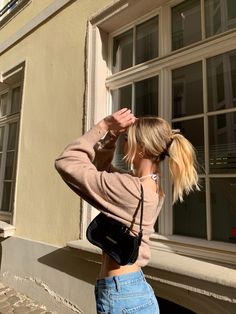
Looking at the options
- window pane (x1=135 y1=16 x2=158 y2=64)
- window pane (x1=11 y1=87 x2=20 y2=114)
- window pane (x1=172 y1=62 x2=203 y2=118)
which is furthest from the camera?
window pane (x1=11 y1=87 x2=20 y2=114)

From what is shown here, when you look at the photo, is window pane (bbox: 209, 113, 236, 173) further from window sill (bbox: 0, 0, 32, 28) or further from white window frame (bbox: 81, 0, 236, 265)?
window sill (bbox: 0, 0, 32, 28)

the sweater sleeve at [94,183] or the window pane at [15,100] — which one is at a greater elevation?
the window pane at [15,100]

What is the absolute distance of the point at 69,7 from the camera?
404 centimetres

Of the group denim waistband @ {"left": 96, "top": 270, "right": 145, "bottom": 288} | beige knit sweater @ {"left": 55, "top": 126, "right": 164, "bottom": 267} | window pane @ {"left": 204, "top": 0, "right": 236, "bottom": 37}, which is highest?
window pane @ {"left": 204, "top": 0, "right": 236, "bottom": 37}

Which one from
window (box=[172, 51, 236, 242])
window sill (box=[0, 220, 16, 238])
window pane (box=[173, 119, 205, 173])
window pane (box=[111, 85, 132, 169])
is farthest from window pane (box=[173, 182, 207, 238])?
window sill (box=[0, 220, 16, 238])

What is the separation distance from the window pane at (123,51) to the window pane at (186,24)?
59 cm

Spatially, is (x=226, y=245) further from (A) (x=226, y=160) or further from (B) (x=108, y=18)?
(B) (x=108, y=18)

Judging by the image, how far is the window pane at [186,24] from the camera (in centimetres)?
285

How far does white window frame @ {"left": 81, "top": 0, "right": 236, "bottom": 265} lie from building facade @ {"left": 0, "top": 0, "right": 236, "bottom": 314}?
0.03 feet

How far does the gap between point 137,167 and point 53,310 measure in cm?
270

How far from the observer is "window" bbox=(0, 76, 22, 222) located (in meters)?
5.18

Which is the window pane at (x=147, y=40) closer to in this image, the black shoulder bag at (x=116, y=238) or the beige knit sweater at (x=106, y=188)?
the beige knit sweater at (x=106, y=188)

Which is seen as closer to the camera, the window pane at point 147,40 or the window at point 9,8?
the window pane at point 147,40

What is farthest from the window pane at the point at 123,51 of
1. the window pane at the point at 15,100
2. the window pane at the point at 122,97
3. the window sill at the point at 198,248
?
the window pane at the point at 15,100
